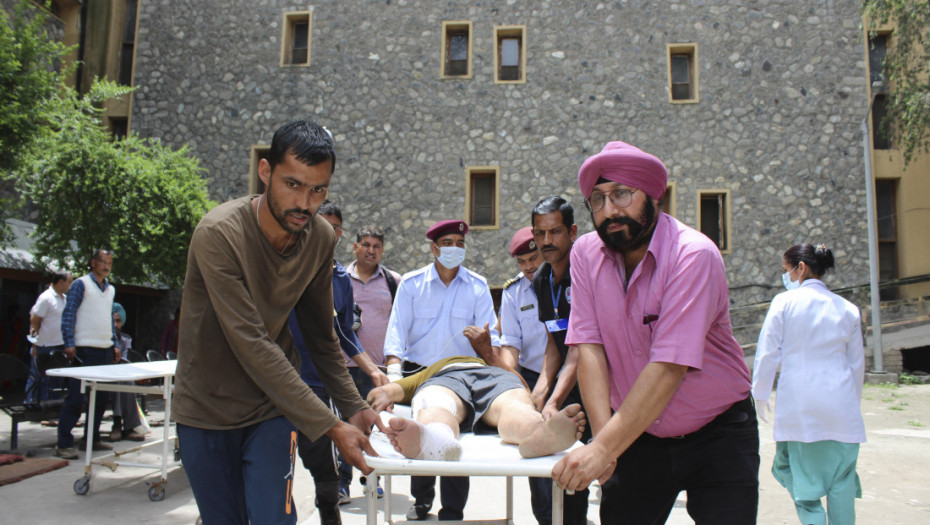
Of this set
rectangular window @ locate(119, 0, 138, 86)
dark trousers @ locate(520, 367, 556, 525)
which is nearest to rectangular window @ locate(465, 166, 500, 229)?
rectangular window @ locate(119, 0, 138, 86)

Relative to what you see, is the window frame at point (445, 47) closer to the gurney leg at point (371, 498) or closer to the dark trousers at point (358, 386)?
the dark trousers at point (358, 386)

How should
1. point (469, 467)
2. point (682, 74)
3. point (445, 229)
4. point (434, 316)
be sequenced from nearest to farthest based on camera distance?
1. point (469, 467)
2. point (434, 316)
3. point (445, 229)
4. point (682, 74)

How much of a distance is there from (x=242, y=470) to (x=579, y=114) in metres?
12.0

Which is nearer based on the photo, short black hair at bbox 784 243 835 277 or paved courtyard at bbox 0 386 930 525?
short black hair at bbox 784 243 835 277

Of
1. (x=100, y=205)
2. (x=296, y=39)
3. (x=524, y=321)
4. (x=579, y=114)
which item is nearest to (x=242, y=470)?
(x=524, y=321)

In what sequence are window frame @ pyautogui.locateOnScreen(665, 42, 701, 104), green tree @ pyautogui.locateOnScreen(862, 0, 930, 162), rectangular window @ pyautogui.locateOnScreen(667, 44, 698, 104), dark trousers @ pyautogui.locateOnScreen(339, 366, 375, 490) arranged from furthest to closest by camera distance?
rectangular window @ pyautogui.locateOnScreen(667, 44, 698, 104) → window frame @ pyautogui.locateOnScreen(665, 42, 701, 104) → green tree @ pyautogui.locateOnScreen(862, 0, 930, 162) → dark trousers @ pyautogui.locateOnScreen(339, 366, 375, 490)

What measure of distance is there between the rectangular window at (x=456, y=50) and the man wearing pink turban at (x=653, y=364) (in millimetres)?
11963

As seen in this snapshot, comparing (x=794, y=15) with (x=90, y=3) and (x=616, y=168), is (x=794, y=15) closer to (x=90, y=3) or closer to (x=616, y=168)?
(x=616, y=168)

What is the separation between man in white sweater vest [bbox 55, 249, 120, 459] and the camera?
20.4ft

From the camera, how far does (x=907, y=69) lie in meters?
13.6

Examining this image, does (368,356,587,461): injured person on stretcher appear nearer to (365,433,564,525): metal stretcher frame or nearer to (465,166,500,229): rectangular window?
(365,433,564,525): metal stretcher frame

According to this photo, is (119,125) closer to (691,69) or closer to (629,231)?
(691,69)

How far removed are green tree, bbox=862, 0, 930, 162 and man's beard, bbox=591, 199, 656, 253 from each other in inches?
531

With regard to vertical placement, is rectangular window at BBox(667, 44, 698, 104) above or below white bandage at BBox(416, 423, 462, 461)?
above
